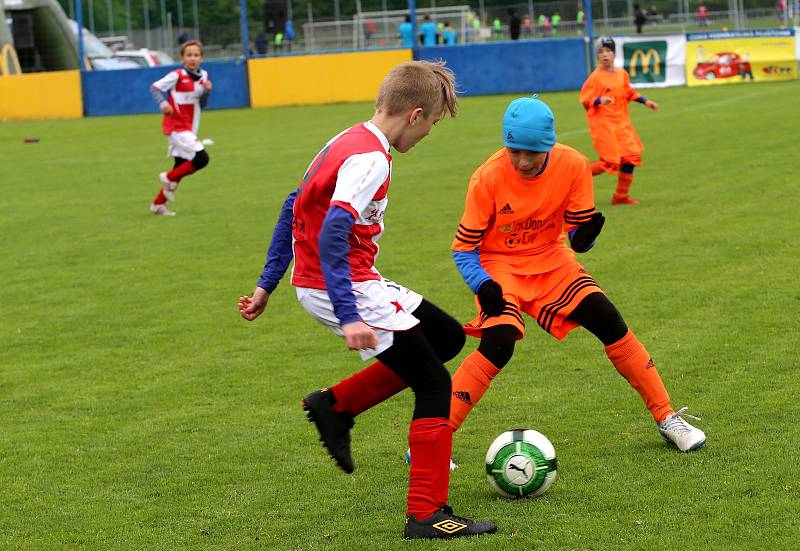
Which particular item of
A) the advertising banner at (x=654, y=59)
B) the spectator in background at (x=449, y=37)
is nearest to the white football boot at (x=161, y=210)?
the advertising banner at (x=654, y=59)

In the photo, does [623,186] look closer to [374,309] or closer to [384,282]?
[384,282]

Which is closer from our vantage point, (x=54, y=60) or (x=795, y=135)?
(x=795, y=135)

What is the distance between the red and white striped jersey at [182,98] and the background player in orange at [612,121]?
203 inches

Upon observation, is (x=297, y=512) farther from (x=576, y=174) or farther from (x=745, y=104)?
(x=745, y=104)

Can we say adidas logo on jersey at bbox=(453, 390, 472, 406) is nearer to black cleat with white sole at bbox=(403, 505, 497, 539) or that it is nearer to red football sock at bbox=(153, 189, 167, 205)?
black cleat with white sole at bbox=(403, 505, 497, 539)

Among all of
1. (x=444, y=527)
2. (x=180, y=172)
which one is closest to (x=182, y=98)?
(x=180, y=172)

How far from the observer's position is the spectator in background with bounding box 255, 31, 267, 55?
4128 cm

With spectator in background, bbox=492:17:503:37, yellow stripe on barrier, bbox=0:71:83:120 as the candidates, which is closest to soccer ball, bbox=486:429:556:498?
yellow stripe on barrier, bbox=0:71:83:120

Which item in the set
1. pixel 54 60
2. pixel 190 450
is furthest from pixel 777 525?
pixel 54 60

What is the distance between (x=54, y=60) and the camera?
4450 centimetres

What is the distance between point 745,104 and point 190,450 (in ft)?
69.1

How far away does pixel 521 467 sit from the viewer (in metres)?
5.02

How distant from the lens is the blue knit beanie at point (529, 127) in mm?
5312

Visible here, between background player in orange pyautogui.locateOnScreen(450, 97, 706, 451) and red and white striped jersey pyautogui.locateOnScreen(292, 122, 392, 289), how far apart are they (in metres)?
0.92
